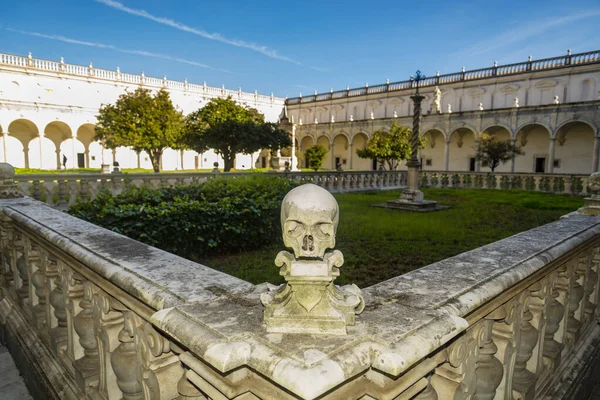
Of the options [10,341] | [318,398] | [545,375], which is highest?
[318,398]

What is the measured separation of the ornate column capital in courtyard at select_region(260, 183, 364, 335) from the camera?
3.80ft

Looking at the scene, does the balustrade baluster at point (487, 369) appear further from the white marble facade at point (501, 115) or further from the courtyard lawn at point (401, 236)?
the white marble facade at point (501, 115)

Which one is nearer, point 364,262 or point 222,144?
point 364,262

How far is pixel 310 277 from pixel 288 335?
186mm

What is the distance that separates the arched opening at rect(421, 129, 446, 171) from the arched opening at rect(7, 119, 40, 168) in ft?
122

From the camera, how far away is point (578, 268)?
108 inches

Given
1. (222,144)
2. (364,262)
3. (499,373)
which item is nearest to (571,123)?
(222,144)

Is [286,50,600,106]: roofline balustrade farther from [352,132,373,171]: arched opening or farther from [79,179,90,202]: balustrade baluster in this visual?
[79,179,90,202]: balustrade baluster

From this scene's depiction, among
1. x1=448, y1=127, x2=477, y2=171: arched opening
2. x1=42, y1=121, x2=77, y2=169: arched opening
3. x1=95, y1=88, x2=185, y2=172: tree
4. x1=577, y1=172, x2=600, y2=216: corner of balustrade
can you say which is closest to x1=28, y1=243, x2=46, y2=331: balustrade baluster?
x1=577, y1=172, x2=600, y2=216: corner of balustrade

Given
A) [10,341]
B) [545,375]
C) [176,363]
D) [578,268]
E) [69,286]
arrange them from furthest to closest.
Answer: [10,341] → [578,268] → [545,375] → [69,286] → [176,363]

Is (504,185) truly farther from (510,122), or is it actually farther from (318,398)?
(318,398)

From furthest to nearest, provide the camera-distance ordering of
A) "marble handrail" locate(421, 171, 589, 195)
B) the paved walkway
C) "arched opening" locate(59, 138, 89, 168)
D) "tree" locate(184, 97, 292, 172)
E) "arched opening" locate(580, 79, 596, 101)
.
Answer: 1. "arched opening" locate(59, 138, 89, 168)
2. "arched opening" locate(580, 79, 596, 101)
3. "tree" locate(184, 97, 292, 172)
4. "marble handrail" locate(421, 171, 589, 195)
5. the paved walkway

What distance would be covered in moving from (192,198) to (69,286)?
3.86 metres

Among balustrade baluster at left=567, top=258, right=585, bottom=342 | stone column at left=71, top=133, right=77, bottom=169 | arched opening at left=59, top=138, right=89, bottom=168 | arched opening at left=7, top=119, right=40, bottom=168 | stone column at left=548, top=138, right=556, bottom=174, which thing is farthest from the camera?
arched opening at left=59, top=138, right=89, bottom=168
